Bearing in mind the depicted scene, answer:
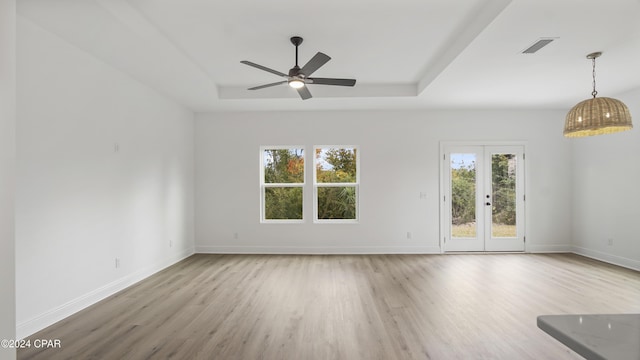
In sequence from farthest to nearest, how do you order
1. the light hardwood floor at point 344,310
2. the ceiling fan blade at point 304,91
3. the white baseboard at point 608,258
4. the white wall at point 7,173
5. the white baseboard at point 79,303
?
the white baseboard at point 608,258 → the ceiling fan blade at point 304,91 → the white baseboard at point 79,303 → the light hardwood floor at point 344,310 → the white wall at point 7,173

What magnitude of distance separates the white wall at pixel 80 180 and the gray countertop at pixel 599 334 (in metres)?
3.65

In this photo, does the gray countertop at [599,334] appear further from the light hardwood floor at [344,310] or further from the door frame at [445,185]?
the door frame at [445,185]

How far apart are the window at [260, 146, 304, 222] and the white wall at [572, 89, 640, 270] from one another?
512 cm

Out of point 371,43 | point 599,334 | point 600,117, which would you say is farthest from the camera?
point 371,43

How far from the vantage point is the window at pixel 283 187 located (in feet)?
20.2

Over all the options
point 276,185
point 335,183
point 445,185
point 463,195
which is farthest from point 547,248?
point 276,185

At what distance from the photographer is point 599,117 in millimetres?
3365

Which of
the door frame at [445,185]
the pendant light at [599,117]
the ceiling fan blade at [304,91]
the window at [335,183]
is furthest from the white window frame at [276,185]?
the pendant light at [599,117]

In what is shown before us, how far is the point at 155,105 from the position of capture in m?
4.82

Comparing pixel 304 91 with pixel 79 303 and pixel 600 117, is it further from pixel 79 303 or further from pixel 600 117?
pixel 79 303

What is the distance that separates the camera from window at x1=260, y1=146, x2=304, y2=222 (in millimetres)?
6168

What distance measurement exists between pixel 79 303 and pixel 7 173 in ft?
6.57

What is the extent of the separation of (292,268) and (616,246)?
521 centimetres

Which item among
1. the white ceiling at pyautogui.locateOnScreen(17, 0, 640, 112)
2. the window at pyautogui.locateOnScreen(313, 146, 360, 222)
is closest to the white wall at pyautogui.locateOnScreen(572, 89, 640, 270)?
the white ceiling at pyautogui.locateOnScreen(17, 0, 640, 112)
